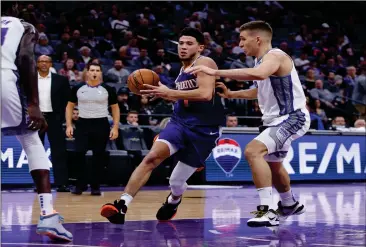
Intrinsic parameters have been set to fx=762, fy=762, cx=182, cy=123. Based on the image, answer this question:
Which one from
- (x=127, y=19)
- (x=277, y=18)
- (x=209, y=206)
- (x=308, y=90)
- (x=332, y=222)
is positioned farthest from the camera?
(x=277, y=18)

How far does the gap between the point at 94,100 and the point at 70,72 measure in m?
5.08

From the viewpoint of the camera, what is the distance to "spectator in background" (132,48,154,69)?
18312mm

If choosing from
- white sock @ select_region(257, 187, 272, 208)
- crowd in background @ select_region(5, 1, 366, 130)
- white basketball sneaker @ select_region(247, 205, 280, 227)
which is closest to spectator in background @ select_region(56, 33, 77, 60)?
crowd in background @ select_region(5, 1, 366, 130)

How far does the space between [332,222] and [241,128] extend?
687cm

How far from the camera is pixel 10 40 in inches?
211

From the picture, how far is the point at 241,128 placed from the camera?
14.3m

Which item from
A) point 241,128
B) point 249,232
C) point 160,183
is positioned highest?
point 249,232

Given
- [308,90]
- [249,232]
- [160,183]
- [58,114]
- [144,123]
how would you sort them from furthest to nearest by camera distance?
1. [308,90]
2. [144,123]
3. [160,183]
4. [58,114]
5. [249,232]

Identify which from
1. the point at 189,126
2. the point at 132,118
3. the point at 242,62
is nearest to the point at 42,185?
the point at 189,126

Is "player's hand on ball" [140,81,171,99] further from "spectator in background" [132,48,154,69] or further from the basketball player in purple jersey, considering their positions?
"spectator in background" [132,48,154,69]

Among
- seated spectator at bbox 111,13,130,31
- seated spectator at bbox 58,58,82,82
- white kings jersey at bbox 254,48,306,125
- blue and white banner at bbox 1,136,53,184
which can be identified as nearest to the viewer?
white kings jersey at bbox 254,48,306,125

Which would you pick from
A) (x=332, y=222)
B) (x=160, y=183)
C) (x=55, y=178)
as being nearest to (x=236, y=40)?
(x=160, y=183)

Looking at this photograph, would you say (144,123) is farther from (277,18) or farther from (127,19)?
(277,18)

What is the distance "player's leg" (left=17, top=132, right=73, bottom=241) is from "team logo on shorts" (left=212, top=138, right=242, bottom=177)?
8.35m
